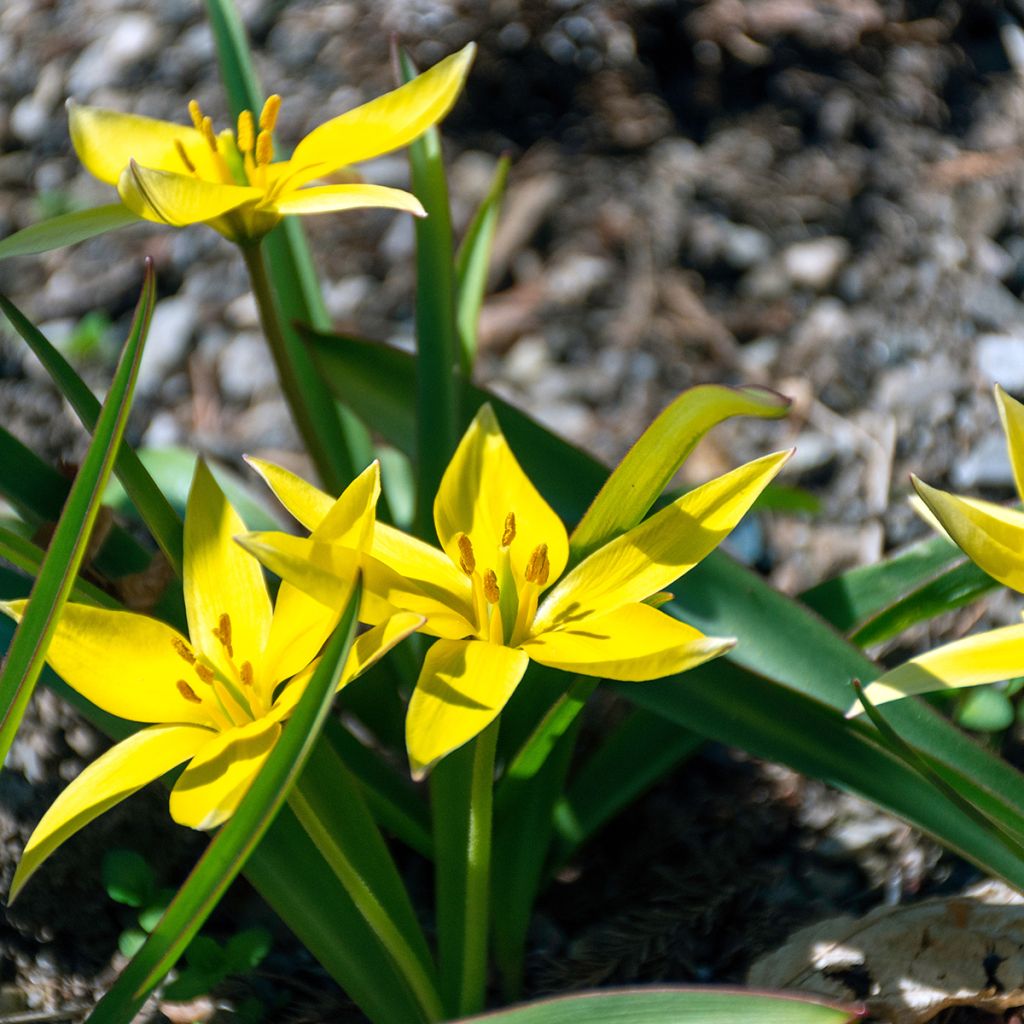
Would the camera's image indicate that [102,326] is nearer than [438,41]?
Yes

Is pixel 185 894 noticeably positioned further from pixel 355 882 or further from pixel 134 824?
pixel 134 824

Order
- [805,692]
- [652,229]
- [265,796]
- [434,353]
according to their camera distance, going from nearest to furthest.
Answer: [265,796]
[805,692]
[434,353]
[652,229]

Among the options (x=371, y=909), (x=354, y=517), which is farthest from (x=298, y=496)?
(x=371, y=909)

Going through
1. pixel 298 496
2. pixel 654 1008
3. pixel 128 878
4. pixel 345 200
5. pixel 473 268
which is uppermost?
pixel 345 200

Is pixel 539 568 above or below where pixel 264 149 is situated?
below

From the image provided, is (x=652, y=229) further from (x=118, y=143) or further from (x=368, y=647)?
(x=368, y=647)

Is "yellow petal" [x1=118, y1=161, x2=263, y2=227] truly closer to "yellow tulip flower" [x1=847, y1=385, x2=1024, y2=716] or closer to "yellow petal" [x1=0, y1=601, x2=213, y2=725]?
"yellow petal" [x1=0, y1=601, x2=213, y2=725]

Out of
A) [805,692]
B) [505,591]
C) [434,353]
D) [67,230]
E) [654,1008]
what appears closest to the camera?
[654,1008]

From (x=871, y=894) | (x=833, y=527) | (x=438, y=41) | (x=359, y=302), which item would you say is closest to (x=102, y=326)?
(x=359, y=302)
